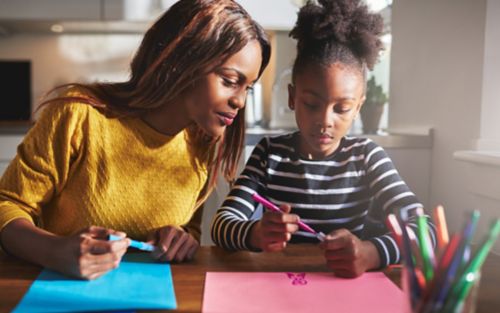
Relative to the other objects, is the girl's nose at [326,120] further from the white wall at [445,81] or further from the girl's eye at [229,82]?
the white wall at [445,81]

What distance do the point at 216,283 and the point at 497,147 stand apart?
0.82 m

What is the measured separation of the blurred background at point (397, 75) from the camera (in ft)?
4.23

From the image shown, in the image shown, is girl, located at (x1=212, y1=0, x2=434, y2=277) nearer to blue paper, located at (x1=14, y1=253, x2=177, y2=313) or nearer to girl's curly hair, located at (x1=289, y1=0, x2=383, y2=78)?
girl's curly hair, located at (x1=289, y1=0, x2=383, y2=78)

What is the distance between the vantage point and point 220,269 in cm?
81

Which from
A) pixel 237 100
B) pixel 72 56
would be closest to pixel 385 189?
pixel 237 100

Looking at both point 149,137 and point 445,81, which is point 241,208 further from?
point 445,81

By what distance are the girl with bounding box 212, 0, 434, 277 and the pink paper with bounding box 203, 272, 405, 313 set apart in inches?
1.7

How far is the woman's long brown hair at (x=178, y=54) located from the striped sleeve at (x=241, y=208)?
0.08 meters

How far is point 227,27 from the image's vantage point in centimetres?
96

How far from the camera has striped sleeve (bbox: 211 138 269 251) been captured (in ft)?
2.99

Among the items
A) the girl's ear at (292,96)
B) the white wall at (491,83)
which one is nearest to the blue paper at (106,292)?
the girl's ear at (292,96)

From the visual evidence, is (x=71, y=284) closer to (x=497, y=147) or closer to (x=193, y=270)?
(x=193, y=270)

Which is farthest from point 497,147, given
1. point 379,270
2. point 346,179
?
point 379,270

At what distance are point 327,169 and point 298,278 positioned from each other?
35 cm
